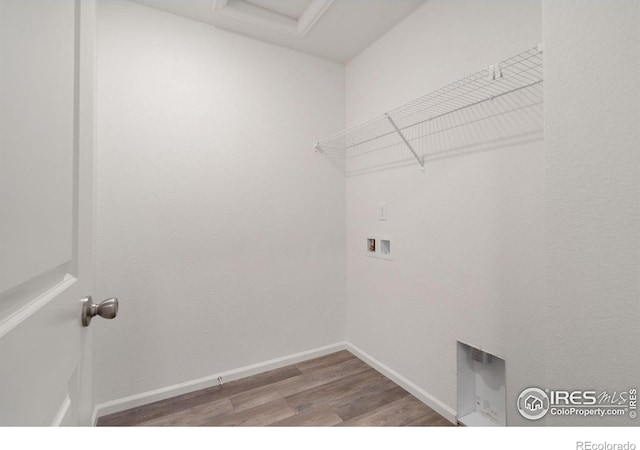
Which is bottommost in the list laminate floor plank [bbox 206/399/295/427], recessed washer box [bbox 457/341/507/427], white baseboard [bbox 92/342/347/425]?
laminate floor plank [bbox 206/399/295/427]

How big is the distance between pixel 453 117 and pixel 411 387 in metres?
1.69

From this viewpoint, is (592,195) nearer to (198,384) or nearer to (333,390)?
(333,390)

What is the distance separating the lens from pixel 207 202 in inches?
75.5

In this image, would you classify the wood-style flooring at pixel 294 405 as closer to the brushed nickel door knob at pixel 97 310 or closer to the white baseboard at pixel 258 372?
the white baseboard at pixel 258 372

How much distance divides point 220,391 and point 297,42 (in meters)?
2.56

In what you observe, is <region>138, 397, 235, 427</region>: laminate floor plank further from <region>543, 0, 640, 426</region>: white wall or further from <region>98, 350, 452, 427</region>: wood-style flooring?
<region>543, 0, 640, 426</region>: white wall

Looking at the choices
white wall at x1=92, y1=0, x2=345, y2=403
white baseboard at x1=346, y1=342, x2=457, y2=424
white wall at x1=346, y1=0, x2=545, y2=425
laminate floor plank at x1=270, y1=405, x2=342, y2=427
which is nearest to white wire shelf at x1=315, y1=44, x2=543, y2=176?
white wall at x1=346, y1=0, x2=545, y2=425

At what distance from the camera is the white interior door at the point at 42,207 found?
1.10 ft

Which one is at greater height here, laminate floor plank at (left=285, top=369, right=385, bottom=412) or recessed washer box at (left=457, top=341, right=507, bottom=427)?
recessed washer box at (left=457, top=341, right=507, bottom=427)

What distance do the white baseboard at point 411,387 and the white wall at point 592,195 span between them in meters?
1.07

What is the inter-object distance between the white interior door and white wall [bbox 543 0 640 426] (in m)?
1.07

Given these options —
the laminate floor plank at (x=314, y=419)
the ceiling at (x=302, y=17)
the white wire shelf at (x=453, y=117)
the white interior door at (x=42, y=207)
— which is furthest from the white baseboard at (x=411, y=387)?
the ceiling at (x=302, y=17)

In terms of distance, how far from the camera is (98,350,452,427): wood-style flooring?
1.59 m

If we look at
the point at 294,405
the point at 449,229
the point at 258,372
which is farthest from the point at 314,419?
the point at 449,229
